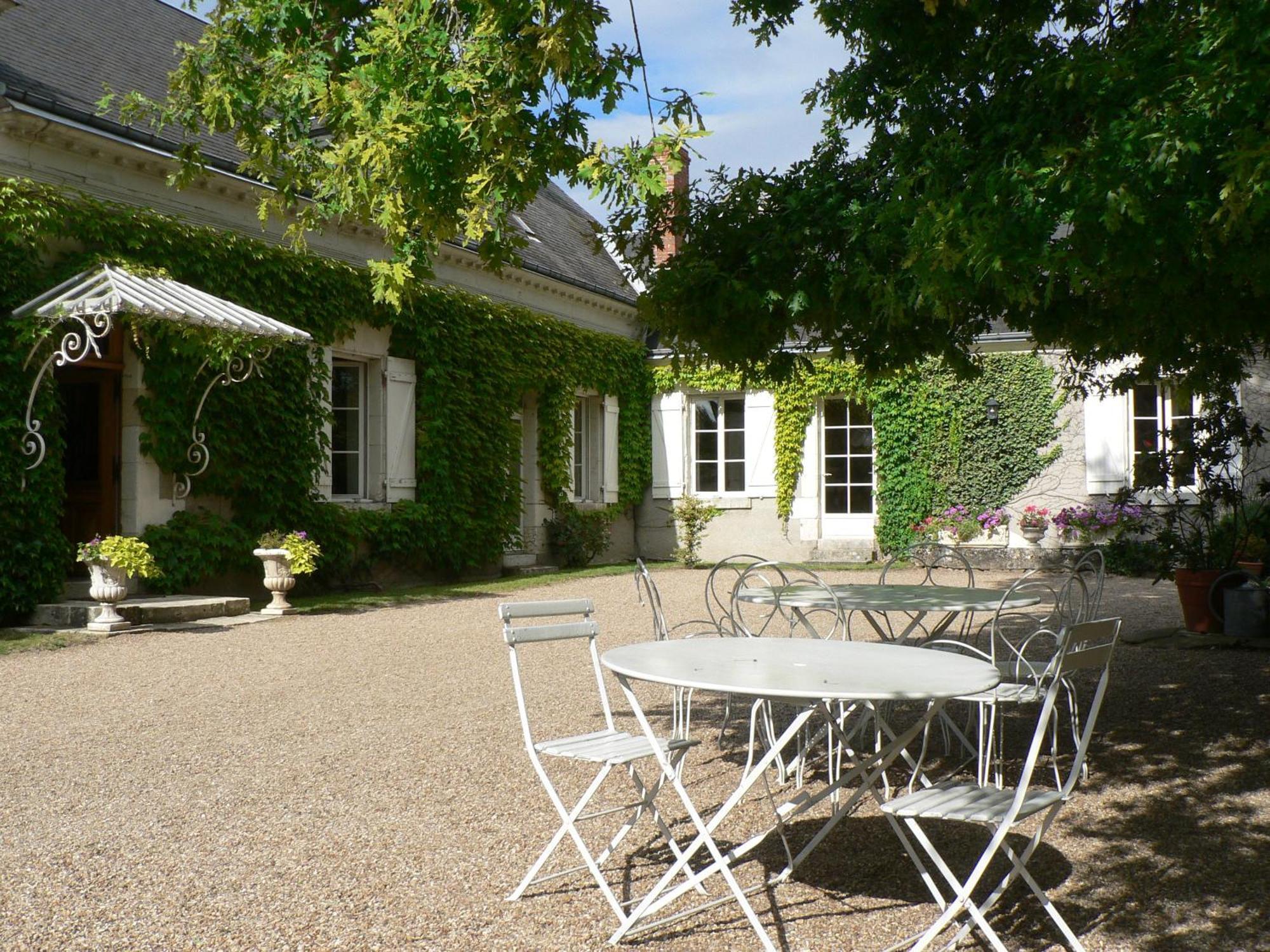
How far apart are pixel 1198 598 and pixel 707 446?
31.3ft

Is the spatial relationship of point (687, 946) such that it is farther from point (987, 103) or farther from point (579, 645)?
point (579, 645)

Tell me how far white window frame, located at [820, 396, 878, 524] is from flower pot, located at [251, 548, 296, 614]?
8259mm

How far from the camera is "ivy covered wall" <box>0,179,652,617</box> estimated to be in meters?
8.70

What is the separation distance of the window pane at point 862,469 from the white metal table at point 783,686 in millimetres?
12839

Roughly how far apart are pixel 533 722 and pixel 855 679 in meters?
2.85

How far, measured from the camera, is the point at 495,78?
12.5 feet

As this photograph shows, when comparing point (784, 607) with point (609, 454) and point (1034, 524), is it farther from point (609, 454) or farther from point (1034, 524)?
point (609, 454)

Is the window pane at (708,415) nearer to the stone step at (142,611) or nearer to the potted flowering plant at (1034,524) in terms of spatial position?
the potted flowering plant at (1034,524)

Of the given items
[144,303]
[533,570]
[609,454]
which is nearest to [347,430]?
[533,570]

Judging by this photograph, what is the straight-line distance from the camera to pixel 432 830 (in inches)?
145

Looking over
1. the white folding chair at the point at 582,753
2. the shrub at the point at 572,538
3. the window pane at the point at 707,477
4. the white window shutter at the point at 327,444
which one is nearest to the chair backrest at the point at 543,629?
the white folding chair at the point at 582,753

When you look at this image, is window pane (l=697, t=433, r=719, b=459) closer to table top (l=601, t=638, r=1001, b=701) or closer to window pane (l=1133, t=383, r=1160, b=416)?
window pane (l=1133, t=383, r=1160, b=416)

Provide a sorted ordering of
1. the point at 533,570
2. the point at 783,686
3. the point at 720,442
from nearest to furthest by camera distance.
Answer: the point at 783,686
the point at 533,570
the point at 720,442

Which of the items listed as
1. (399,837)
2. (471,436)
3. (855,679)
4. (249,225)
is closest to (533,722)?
(399,837)
